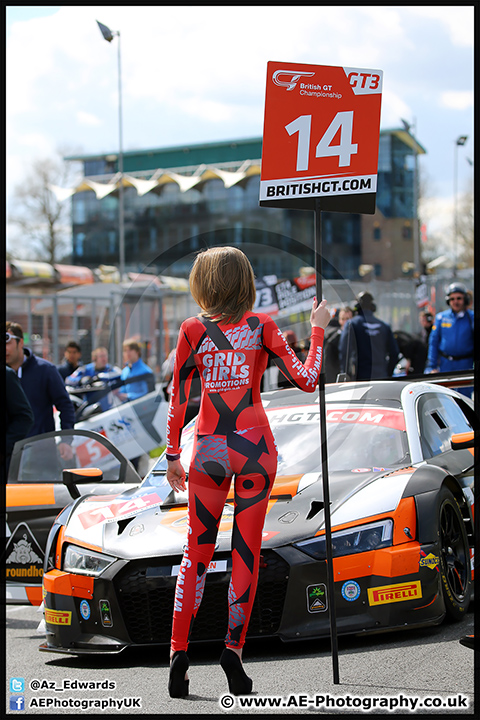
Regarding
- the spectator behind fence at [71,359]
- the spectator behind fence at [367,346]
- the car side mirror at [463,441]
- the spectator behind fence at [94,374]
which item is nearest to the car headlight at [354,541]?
the car side mirror at [463,441]

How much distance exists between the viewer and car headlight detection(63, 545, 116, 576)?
14.1 feet

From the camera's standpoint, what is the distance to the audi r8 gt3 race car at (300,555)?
161 inches

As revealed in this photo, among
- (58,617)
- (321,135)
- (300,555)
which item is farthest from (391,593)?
(321,135)

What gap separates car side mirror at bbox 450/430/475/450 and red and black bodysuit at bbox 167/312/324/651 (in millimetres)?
1666

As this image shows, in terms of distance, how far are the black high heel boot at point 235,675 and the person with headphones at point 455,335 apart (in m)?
8.14

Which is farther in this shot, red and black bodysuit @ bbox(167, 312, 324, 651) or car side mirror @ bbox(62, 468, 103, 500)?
car side mirror @ bbox(62, 468, 103, 500)

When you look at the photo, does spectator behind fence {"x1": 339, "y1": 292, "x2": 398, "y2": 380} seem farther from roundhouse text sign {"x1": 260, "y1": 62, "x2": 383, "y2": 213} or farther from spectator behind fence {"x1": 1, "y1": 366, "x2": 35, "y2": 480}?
roundhouse text sign {"x1": 260, "y1": 62, "x2": 383, "y2": 213}

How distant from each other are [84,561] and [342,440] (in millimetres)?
1639

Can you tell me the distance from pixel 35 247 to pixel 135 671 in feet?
157

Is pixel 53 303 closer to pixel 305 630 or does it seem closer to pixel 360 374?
pixel 360 374

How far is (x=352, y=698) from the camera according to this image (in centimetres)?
331

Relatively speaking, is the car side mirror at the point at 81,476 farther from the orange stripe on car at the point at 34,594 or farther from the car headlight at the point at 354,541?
the car headlight at the point at 354,541

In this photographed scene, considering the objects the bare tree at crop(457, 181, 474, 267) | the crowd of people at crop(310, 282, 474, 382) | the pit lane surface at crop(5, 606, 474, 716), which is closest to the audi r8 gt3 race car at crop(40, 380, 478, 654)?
the pit lane surface at crop(5, 606, 474, 716)

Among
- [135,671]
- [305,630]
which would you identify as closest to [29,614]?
[135,671]
